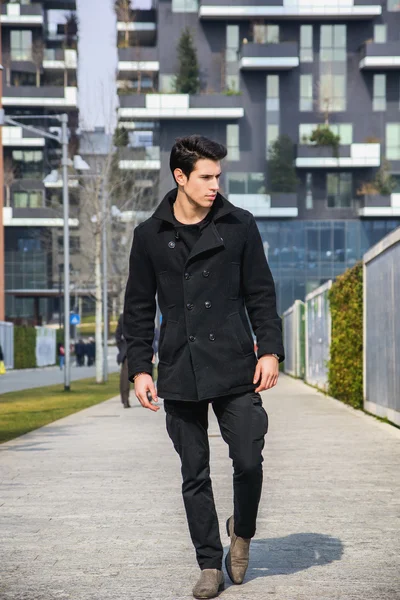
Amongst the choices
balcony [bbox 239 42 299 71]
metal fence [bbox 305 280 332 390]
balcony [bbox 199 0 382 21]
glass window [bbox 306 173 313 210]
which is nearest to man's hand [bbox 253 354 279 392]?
metal fence [bbox 305 280 332 390]

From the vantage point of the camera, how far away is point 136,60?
8069cm

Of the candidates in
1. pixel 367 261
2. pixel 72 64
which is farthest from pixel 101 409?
pixel 72 64

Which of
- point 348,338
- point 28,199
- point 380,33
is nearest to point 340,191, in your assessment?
point 380,33

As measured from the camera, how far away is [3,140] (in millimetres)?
83062

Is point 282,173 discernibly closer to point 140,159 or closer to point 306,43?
point 306,43

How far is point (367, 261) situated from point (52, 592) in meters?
12.8

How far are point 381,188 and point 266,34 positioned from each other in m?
12.5

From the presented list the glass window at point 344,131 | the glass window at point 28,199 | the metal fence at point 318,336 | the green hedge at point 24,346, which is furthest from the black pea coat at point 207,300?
the glass window at point 28,199

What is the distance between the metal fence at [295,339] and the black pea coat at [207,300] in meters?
28.6

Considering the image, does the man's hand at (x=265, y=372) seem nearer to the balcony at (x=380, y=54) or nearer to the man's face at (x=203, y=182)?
the man's face at (x=203, y=182)

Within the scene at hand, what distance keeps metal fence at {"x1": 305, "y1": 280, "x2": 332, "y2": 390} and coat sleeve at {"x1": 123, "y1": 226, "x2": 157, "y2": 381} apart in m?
17.3

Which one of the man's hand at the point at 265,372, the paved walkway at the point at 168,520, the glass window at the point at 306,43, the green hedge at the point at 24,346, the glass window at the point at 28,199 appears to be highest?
the glass window at the point at 306,43

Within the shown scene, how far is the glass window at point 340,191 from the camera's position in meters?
81.0

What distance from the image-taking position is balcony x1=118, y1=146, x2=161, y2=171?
222 ft
